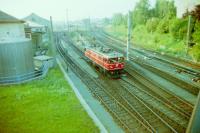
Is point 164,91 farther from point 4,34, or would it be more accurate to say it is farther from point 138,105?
point 4,34

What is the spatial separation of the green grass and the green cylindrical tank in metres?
2.41

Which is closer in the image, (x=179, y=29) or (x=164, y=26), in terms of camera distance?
(x=179, y=29)

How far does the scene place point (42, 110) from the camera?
48.3 feet

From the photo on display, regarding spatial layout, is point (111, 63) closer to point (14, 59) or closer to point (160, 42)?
point (14, 59)

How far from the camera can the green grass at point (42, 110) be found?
1234cm

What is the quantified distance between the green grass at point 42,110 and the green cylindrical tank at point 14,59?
7.91 feet

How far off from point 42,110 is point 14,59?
9.85m

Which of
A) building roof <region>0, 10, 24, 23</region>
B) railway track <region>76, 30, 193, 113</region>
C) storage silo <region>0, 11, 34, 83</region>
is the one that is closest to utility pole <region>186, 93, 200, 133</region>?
railway track <region>76, 30, 193, 113</region>

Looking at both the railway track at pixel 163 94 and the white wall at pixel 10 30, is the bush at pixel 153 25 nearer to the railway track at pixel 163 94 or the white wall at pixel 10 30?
the railway track at pixel 163 94

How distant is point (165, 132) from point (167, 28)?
35709mm

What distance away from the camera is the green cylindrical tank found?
21.7m

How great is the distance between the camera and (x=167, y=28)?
43.9 meters

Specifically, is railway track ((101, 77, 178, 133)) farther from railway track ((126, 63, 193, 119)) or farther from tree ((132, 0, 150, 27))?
tree ((132, 0, 150, 27))

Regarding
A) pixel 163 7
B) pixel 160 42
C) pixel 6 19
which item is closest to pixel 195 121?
pixel 6 19
